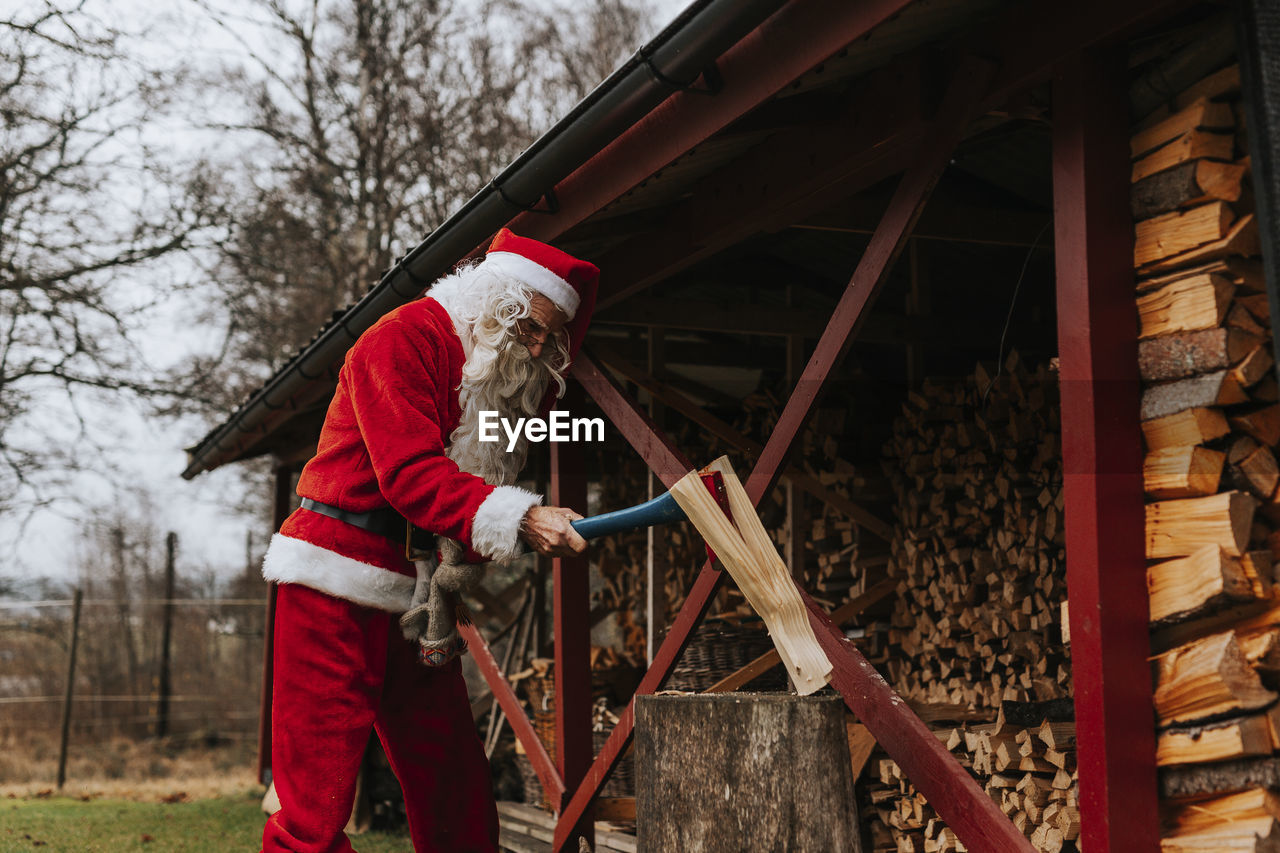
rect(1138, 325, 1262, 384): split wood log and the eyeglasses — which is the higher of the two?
the eyeglasses

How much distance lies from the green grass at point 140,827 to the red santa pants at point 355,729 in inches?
154

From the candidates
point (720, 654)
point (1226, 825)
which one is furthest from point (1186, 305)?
point (720, 654)

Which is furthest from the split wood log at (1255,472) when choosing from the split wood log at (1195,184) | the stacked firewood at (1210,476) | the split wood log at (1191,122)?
the split wood log at (1191,122)

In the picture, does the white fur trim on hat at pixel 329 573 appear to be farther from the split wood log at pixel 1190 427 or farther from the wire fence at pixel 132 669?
the wire fence at pixel 132 669

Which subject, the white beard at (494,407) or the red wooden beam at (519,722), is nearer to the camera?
the white beard at (494,407)

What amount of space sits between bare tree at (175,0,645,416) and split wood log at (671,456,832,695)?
1170cm

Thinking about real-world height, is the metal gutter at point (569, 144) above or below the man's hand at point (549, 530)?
above

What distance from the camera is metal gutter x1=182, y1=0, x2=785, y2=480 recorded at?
2.49 metres

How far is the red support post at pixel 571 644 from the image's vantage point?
4.46 metres

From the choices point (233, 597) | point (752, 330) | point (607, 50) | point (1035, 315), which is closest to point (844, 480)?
point (752, 330)

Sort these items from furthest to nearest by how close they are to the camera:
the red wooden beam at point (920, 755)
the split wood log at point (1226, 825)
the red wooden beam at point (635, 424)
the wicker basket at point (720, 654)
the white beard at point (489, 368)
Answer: the wicker basket at point (720, 654)
the red wooden beam at point (635, 424)
the white beard at point (489, 368)
the red wooden beam at point (920, 755)
the split wood log at point (1226, 825)

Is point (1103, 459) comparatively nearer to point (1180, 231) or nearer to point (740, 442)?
point (1180, 231)

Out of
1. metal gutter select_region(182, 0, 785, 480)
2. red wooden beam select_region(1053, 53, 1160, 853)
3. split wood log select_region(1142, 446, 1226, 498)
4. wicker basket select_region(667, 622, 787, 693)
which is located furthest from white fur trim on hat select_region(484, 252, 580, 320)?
wicker basket select_region(667, 622, 787, 693)

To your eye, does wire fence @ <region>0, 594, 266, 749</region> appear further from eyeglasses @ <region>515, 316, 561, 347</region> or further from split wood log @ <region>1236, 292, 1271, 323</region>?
split wood log @ <region>1236, 292, 1271, 323</region>
